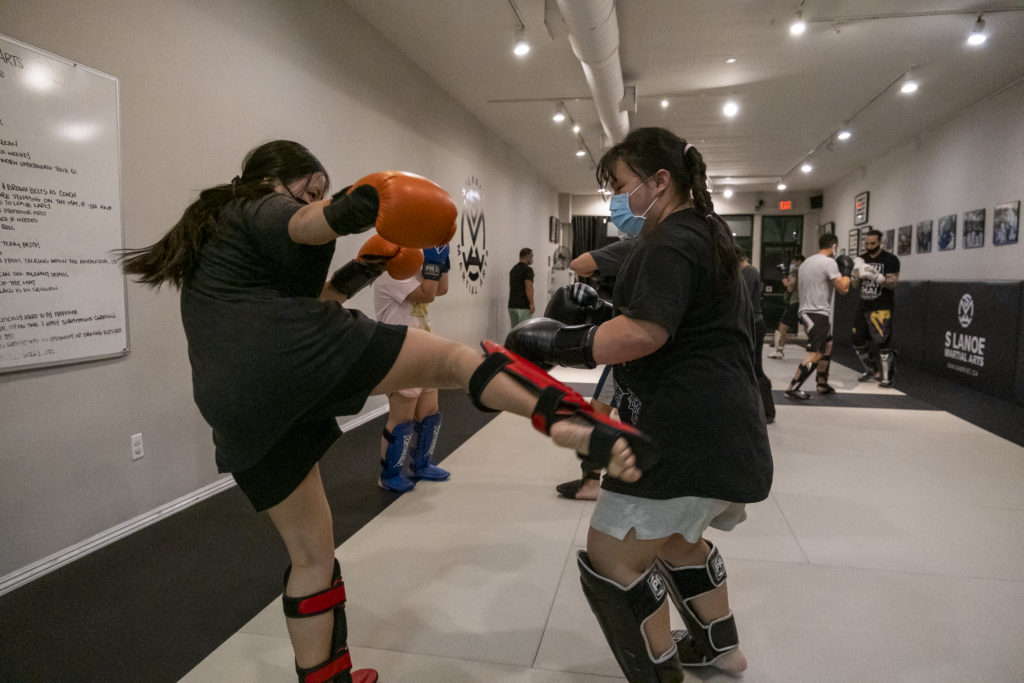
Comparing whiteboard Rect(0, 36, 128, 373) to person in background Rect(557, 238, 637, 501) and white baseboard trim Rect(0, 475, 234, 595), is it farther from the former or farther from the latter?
person in background Rect(557, 238, 637, 501)

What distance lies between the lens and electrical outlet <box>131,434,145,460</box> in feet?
8.91

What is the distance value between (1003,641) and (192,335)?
2.43 m

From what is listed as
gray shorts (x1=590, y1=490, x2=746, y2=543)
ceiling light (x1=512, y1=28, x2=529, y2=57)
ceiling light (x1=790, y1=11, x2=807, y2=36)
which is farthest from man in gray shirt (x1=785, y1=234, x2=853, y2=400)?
gray shorts (x1=590, y1=490, x2=746, y2=543)

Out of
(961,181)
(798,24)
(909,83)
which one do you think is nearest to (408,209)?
(798,24)

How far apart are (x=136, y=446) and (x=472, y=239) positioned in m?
5.14

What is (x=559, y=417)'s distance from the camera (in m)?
1.06

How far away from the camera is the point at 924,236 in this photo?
809cm

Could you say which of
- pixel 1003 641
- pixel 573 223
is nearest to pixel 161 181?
pixel 1003 641

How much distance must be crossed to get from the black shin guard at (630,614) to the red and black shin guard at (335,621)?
0.58m

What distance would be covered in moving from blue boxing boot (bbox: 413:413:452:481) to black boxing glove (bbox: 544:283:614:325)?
1.86 metres

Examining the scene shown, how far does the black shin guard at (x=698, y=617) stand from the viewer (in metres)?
1.56

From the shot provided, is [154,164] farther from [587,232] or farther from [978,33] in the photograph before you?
[587,232]

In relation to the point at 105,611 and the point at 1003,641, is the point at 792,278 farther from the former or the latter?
the point at 105,611

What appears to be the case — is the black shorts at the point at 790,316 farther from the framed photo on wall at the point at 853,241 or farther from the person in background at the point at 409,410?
the person in background at the point at 409,410
